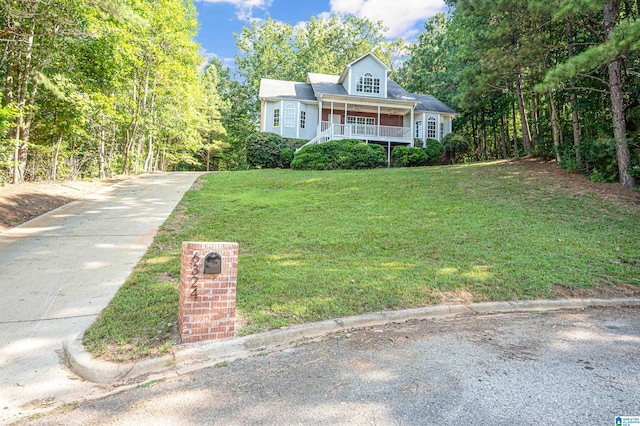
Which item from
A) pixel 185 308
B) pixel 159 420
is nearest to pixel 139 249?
pixel 185 308

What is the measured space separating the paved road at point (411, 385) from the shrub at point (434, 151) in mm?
16896

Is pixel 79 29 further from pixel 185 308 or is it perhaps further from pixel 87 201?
pixel 185 308

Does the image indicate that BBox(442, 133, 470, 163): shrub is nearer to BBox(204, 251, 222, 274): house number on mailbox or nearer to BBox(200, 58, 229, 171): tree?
BBox(200, 58, 229, 171): tree

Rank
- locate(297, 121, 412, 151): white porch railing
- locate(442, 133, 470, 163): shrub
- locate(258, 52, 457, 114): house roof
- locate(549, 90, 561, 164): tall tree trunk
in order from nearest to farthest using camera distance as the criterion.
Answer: locate(549, 90, 561, 164): tall tree trunk, locate(297, 121, 412, 151): white porch railing, locate(442, 133, 470, 163): shrub, locate(258, 52, 457, 114): house roof

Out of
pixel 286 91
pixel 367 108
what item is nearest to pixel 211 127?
pixel 286 91

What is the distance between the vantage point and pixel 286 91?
75.3 feet

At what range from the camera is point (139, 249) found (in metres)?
5.77

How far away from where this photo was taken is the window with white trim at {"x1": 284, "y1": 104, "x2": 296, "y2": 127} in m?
21.8

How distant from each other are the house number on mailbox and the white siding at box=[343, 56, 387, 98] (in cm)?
2126

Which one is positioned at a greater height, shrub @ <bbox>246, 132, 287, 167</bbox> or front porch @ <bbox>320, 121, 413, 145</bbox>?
front porch @ <bbox>320, 121, 413, 145</bbox>

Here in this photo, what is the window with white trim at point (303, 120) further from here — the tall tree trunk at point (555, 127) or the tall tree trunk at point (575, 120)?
the tall tree trunk at point (575, 120)

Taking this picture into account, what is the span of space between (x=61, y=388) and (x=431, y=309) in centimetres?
357

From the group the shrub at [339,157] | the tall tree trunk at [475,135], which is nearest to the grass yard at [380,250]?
the shrub at [339,157]

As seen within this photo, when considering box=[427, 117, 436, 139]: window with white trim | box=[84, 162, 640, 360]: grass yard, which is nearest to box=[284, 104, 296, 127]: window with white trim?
box=[427, 117, 436, 139]: window with white trim
